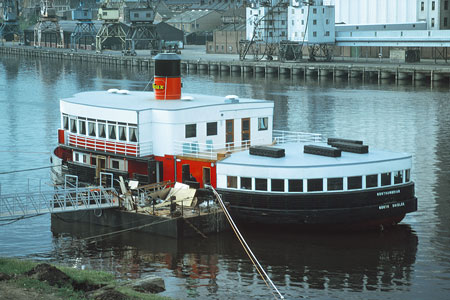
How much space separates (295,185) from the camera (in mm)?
33500

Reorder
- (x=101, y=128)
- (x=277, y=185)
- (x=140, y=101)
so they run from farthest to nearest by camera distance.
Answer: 1. (x=140, y=101)
2. (x=101, y=128)
3. (x=277, y=185)

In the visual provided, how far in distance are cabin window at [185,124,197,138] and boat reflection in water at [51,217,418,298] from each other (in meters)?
5.32

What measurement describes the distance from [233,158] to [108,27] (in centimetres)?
15836

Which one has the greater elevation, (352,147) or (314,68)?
(314,68)

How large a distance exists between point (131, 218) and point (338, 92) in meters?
73.7

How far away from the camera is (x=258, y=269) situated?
31062 mm

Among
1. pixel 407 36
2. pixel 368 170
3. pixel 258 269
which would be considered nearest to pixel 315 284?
pixel 258 269

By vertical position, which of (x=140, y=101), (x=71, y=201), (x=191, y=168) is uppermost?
(x=140, y=101)

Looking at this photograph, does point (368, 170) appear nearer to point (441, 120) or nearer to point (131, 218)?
point (131, 218)

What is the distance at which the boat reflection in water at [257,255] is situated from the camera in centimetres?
2945

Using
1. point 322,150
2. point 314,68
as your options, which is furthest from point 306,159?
point 314,68

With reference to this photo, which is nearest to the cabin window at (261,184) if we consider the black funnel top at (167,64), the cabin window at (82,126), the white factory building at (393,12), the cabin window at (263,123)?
the cabin window at (263,123)

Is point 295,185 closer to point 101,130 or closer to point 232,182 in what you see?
point 232,182

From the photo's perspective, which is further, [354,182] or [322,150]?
[322,150]
